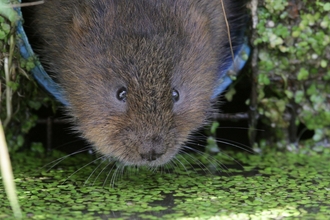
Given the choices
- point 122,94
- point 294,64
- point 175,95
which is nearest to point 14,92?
point 122,94

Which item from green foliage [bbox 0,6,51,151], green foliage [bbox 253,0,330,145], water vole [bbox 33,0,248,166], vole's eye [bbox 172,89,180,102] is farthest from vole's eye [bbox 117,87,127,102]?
green foliage [bbox 253,0,330,145]

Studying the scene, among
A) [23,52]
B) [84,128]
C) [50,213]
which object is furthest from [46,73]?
[50,213]

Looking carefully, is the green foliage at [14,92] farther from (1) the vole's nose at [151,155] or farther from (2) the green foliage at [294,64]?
(2) the green foliage at [294,64]

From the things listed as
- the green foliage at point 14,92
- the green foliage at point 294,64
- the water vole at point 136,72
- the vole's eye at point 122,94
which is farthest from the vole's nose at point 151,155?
the green foliage at point 294,64

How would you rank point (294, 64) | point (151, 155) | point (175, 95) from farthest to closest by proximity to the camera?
point (294, 64), point (175, 95), point (151, 155)

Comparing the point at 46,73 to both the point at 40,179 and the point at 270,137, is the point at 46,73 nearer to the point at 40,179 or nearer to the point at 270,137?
the point at 40,179

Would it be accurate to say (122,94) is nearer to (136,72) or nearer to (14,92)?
(136,72)

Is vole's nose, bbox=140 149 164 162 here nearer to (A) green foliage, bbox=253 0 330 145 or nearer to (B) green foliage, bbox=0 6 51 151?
(B) green foliage, bbox=0 6 51 151
